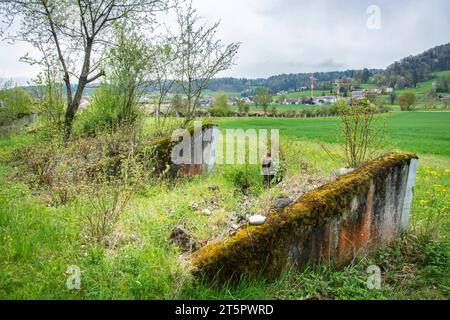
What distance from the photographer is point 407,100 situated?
3403 centimetres

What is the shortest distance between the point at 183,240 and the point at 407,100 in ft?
123

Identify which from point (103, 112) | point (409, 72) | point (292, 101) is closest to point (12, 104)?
point (103, 112)

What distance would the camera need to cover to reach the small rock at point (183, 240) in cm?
352

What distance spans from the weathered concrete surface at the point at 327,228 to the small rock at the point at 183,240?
0.40m

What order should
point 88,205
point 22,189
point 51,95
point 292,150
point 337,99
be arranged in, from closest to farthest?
point 88,205
point 22,189
point 337,99
point 292,150
point 51,95

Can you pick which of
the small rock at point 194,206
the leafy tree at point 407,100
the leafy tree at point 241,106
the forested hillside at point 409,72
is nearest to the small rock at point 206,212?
the small rock at point 194,206

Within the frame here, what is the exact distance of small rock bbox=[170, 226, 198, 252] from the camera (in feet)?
11.5

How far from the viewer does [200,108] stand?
10.8 meters

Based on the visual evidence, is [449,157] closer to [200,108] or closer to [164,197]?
[200,108]

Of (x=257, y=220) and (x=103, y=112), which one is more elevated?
(x=103, y=112)

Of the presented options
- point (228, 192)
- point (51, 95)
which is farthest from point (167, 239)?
point (51, 95)

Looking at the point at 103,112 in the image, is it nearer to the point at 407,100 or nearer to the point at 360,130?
the point at 360,130
